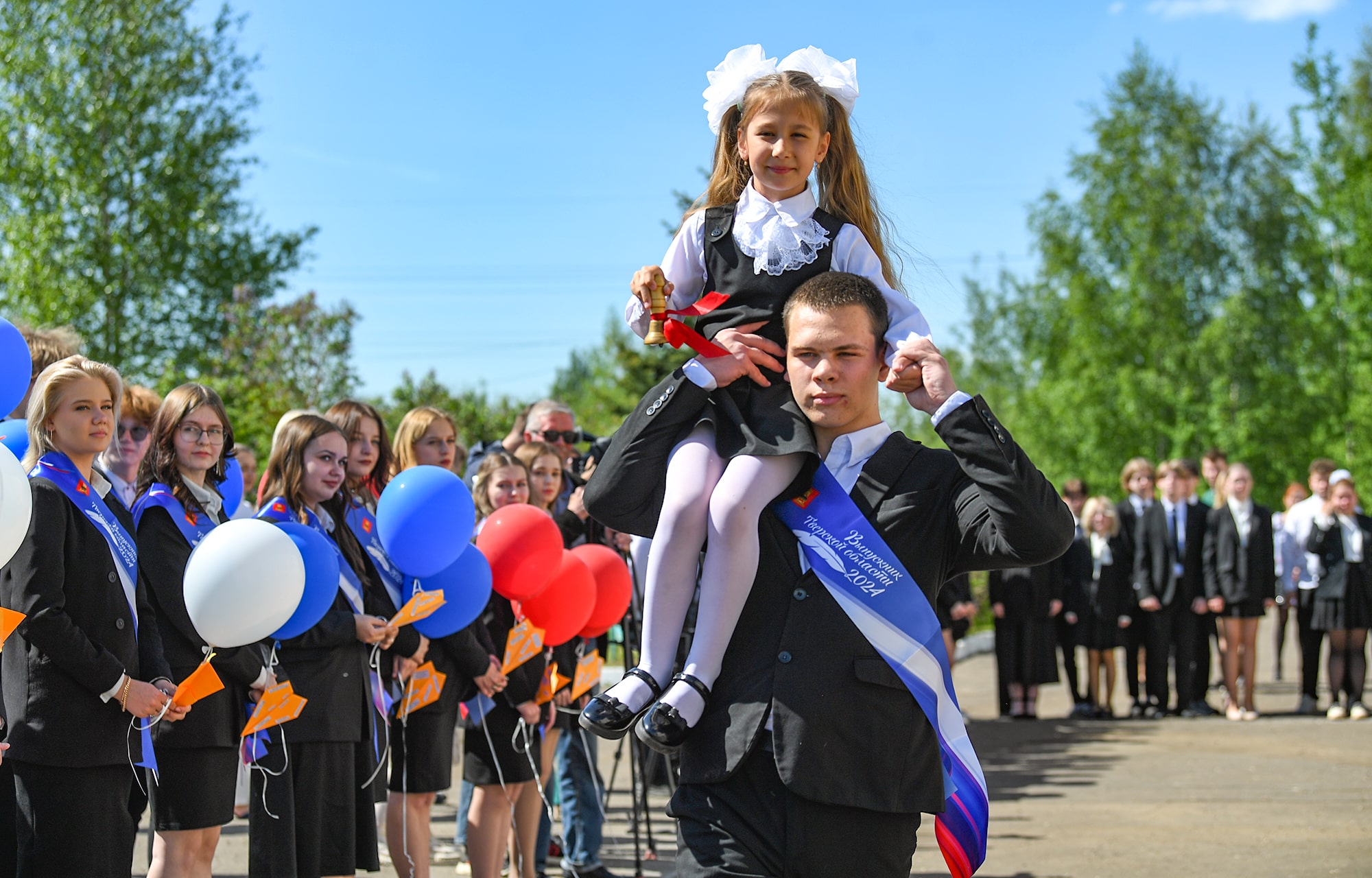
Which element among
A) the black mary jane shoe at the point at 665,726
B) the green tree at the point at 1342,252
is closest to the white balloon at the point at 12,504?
the black mary jane shoe at the point at 665,726

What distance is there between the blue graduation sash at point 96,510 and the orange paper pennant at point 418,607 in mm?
1099

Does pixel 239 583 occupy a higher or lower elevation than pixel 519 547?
lower

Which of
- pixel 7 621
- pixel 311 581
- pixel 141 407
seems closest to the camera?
pixel 7 621

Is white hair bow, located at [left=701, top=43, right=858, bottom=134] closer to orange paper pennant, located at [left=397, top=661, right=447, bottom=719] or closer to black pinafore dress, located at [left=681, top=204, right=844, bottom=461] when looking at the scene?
black pinafore dress, located at [left=681, top=204, right=844, bottom=461]

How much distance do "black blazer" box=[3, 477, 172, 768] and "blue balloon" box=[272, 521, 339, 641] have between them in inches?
28.1

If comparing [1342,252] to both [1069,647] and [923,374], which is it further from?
[923,374]

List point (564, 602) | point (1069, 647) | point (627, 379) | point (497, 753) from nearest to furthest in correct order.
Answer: point (497, 753)
point (564, 602)
point (1069, 647)
point (627, 379)

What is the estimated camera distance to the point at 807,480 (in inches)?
126

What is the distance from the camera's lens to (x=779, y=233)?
349 centimetres

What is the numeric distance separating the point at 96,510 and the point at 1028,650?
1071 cm

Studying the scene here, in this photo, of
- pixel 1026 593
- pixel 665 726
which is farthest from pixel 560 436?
pixel 1026 593

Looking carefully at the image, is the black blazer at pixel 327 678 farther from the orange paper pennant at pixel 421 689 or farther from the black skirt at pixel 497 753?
the black skirt at pixel 497 753

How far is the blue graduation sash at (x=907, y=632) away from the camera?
2971 millimetres

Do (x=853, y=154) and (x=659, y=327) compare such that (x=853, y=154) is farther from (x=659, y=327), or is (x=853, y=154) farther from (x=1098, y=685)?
(x=1098, y=685)
